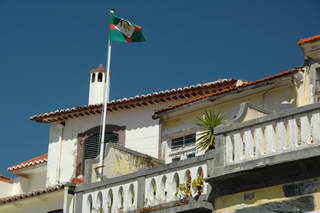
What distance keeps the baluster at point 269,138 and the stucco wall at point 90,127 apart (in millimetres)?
10702

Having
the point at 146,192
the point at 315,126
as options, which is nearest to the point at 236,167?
the point at 315,126

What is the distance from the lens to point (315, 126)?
52.2 ft

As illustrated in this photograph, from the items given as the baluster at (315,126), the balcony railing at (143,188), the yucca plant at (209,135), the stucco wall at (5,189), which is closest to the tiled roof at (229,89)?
the yucca plant at (209,135)

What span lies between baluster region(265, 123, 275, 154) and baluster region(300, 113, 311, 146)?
2.15 ft

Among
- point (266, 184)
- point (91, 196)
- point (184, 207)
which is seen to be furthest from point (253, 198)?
point (91, 196)

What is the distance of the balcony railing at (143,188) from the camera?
1792cm

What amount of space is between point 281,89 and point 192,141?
3345mm

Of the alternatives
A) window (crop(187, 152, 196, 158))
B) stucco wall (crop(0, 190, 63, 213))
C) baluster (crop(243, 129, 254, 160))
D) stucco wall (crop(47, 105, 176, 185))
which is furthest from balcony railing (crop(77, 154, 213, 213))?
stucco wall (crop(0, 190, 63, 213))

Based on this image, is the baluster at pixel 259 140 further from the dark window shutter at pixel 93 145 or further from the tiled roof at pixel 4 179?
the tiled roof at pixel 4 179

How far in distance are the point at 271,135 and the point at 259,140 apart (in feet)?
0.93

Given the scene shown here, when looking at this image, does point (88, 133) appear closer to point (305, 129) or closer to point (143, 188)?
point (143, 188)

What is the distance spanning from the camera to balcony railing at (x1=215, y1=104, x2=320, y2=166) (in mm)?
15963

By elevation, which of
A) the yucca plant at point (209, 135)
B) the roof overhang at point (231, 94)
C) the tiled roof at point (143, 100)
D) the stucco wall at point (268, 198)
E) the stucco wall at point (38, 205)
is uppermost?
the tiled roof at point (143, 100)

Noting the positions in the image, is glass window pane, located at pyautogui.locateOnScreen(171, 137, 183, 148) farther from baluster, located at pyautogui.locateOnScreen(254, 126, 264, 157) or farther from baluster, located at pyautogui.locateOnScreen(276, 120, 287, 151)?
baluster, located at pyautogui.locateOnScreen(276, 120, 287, 151)
